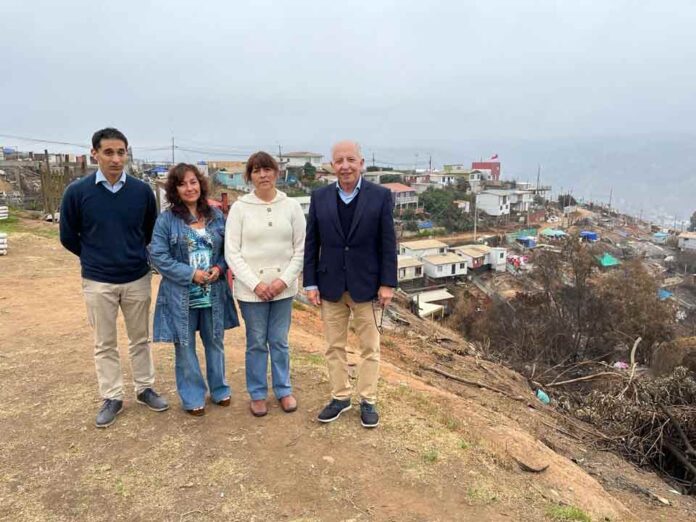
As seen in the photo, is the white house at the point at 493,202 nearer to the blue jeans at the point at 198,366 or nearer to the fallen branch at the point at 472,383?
the fallen branch at the point at 472,383

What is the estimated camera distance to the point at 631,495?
4.04 metres

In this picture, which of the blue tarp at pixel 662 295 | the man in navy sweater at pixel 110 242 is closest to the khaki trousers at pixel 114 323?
the man in navy sweater at pixel 110 242

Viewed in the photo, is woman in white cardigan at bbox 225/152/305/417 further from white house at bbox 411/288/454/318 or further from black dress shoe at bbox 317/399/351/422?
white house at bbox 411/288/454/318

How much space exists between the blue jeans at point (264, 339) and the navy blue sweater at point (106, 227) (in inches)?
30.6

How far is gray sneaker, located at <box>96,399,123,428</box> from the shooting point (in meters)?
3.41

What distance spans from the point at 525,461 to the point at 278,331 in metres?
1.93

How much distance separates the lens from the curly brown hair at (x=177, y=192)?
3.17 meters

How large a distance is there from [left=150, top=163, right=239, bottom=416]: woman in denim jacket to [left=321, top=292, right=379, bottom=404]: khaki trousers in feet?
2.29

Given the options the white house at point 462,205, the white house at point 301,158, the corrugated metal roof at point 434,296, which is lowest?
the corrugated metal roof at point 434,296

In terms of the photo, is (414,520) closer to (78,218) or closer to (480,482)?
(480,482)

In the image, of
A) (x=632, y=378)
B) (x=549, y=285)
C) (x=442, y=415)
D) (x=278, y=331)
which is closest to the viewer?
(x=278, y=331)

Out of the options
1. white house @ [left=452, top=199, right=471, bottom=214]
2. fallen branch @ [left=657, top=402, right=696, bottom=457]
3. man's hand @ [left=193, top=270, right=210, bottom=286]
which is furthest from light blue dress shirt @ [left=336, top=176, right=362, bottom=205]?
white house @ [left=452, top=199, right=471, bottom=214]

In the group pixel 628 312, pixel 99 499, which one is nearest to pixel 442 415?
pixel 99 499

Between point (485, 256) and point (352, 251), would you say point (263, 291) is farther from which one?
point (485, 256)
